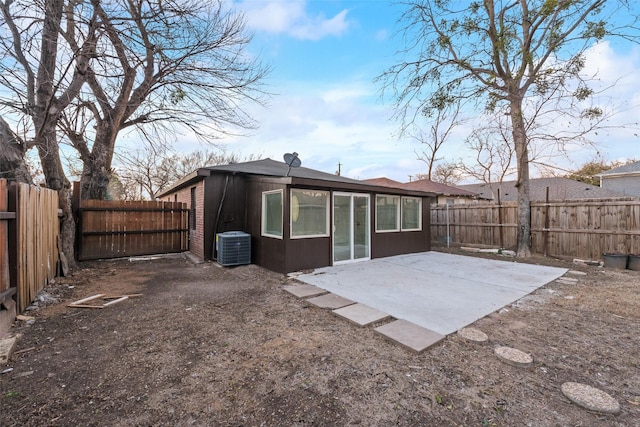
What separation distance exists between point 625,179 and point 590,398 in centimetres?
2041

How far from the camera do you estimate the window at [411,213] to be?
826 centimetres

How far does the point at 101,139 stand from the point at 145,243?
3.05 metres

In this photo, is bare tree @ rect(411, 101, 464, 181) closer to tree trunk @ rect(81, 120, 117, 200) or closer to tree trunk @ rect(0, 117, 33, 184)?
tree trunk @ rect(81, 120, 117, 200)

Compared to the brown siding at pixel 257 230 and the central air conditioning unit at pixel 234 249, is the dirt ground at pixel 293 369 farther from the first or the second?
the central air conditioning unit at pixel 234 249

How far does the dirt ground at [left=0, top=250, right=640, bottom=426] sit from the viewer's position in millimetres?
1788

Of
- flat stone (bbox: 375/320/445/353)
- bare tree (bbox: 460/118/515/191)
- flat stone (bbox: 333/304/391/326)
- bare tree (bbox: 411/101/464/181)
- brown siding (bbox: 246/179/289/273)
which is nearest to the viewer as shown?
flat stone (bbox: 375/320/445/353)

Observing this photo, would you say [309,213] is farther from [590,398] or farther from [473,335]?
[590,398]

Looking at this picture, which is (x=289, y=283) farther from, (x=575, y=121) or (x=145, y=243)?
(x=575, y=121)

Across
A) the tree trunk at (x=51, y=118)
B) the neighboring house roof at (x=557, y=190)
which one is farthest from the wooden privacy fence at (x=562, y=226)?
the tree trunk at (x=51, y=118)

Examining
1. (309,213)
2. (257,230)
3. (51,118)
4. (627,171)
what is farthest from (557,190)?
(51,118)

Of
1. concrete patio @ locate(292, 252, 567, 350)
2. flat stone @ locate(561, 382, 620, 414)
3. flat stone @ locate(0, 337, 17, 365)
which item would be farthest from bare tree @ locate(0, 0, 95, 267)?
flat stone @ locate(561, 382, 620, 414)

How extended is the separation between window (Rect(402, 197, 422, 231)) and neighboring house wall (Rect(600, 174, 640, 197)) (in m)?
14.9

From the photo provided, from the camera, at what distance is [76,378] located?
215 cm

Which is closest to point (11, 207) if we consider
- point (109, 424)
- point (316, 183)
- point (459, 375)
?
point (109, 424)
